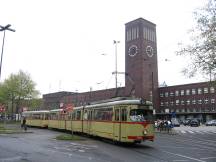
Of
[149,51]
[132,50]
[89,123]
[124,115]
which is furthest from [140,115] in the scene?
[132,50]

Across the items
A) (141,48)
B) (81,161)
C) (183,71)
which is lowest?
(81,161)

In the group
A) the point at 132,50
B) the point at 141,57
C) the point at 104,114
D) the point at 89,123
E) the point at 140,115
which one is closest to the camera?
the point at 140,115

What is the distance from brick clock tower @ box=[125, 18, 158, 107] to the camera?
107 meters

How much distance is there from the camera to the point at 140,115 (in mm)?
22297

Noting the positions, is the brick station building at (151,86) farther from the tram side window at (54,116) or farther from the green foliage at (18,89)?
the tram side window at (54,116)

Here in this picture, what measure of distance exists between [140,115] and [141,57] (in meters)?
85.2

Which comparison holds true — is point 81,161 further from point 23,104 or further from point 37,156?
point 23,104

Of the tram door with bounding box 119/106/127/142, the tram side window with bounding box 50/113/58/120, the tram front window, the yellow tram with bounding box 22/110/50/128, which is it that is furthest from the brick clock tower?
the tram door with bounding box 119/106/127/142

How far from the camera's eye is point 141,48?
10725cm

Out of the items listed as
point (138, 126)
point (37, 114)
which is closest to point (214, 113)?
point (37, 114)

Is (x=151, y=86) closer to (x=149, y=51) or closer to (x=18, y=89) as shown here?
(x=149, y=51)

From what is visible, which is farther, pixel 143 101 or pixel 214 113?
pixel 214 113

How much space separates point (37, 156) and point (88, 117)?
14.1m

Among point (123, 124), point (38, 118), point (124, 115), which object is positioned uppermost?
point (124, 115)
